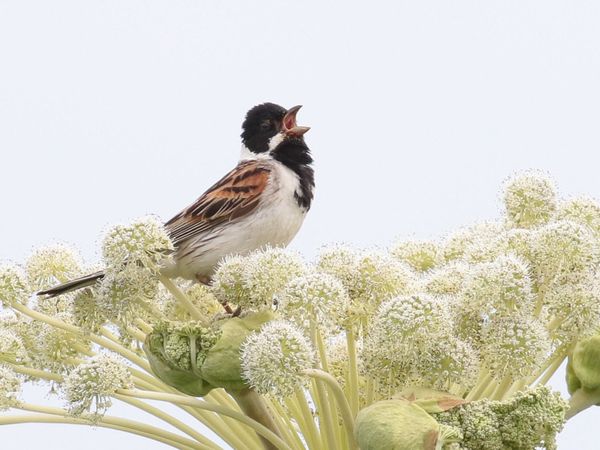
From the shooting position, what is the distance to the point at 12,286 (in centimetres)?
241

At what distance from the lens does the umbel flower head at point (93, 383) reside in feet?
6.59

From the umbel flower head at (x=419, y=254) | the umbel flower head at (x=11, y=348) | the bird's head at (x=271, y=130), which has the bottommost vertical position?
the umbel flower head at (x=11, y=348)

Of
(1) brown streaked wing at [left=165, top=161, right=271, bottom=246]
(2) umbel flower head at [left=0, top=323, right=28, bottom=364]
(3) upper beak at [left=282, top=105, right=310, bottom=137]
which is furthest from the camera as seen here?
(3) upper beak at [left=282, top=105, right=310, bottom=137]

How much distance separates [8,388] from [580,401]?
1291 mm

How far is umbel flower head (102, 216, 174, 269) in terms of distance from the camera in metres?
2.12

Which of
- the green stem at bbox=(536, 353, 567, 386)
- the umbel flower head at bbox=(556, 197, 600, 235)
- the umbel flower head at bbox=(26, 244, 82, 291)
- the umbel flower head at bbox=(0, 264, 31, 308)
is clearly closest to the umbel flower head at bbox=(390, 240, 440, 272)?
the umbel flower head at bbox=(556, 197, 600, 235)

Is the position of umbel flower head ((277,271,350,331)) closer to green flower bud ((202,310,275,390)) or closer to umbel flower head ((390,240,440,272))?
green flower bud ((202,310,275,390))

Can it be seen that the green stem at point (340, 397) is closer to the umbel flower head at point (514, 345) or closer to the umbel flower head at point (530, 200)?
the umbel flower head at point (514, 345)

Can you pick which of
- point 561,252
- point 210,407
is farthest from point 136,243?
point 561,252

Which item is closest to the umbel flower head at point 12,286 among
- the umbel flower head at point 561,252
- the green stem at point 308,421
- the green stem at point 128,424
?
the green stem at point 128,424

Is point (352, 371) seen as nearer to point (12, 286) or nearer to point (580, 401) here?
point (580, 401)

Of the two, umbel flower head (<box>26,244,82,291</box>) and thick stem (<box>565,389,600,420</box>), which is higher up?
umbel flower head (<box>26,244,82,291</box>)

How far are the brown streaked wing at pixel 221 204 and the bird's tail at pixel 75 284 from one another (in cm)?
75

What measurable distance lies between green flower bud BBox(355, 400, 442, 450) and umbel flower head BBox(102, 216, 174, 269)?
0.56 metres
